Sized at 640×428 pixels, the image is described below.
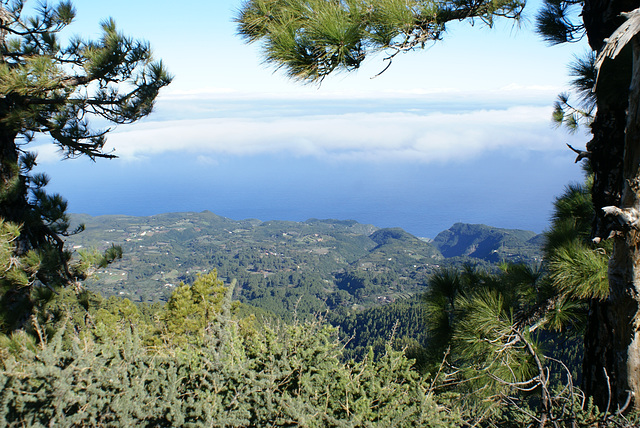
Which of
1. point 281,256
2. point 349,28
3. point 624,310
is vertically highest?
point 349,28

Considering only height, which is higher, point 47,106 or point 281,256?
point 47,106

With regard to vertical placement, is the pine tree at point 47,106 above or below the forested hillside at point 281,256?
above

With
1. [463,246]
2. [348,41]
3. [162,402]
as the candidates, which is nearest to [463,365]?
[162,402]

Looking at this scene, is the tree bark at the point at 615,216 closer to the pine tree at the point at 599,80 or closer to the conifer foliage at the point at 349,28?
the pine tree at the point at 599,80

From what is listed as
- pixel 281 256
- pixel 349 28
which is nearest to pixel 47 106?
pixel 349 28

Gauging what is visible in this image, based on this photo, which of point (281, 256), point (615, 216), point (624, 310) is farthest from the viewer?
point (281, 256)

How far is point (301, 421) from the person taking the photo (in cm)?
183

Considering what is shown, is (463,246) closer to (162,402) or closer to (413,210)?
(413,210)

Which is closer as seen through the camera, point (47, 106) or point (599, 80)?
point (599, 80)

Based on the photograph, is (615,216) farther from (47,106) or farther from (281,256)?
(281,256)

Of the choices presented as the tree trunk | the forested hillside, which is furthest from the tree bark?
the forested hillside

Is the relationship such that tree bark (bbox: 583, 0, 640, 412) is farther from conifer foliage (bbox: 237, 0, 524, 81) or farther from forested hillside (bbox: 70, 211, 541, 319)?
forested hillside (bbox: 70, 211, 541, 319)

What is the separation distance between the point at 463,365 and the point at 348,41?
2.42 m

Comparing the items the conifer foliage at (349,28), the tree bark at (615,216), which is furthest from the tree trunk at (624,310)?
the conifer foliage at (349,28)
